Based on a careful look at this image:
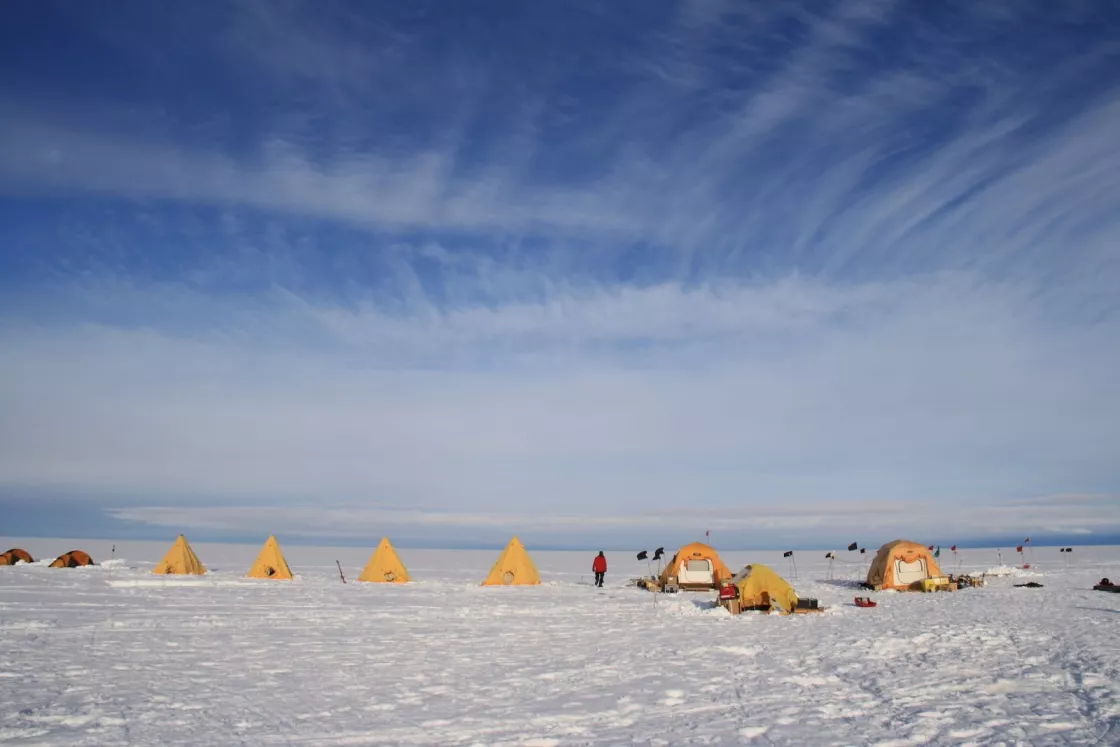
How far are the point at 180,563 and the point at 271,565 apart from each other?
466cm

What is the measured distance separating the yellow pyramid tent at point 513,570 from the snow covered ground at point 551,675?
11559 millimetres

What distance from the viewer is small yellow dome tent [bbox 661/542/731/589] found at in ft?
115

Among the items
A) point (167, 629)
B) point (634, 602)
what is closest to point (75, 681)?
point (167, 629)

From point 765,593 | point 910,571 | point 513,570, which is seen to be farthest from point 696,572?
point 765,593

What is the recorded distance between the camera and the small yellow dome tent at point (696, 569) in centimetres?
3516

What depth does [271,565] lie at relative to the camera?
38344mm

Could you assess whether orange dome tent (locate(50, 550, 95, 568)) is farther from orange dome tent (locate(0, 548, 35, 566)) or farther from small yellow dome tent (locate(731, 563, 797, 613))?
small yellow dome tent (locate(731, 563, 797, 613))

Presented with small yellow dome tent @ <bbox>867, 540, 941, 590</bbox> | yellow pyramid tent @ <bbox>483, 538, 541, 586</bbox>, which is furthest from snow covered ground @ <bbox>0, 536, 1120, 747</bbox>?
yellow pyramid tent @ <bbox>483, 538, 541, 586</bbox>

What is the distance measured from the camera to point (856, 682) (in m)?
12.5

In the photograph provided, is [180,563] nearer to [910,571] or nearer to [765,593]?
[765,593]

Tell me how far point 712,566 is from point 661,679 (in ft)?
77.3

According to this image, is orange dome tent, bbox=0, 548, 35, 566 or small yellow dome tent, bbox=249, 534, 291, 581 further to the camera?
orange dome tent, bbox=0, 548, 35, 566

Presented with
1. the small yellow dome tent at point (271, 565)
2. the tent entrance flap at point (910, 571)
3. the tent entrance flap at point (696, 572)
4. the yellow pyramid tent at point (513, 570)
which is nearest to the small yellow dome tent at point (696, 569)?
the tent entrance flap at point (696, 572)

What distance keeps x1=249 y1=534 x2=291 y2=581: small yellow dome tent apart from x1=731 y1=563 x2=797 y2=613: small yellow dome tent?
23.5 m
